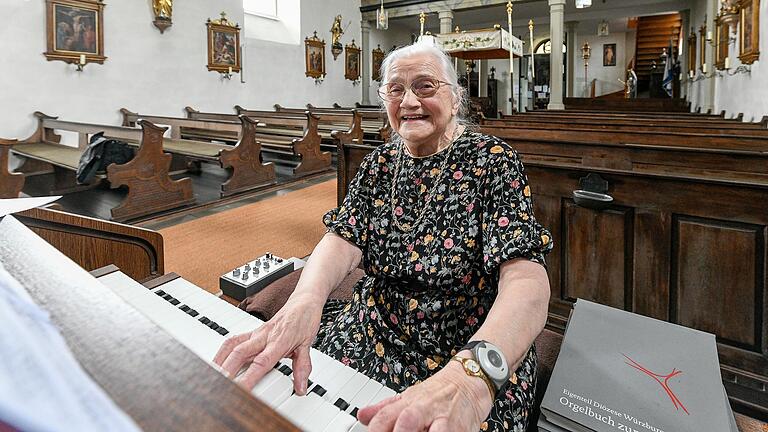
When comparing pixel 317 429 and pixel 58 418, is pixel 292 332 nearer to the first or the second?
pixel 317 429

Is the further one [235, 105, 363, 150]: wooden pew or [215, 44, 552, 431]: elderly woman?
[235, 105, 363, 150]: wooden pew

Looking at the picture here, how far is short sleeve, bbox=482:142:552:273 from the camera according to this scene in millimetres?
1222

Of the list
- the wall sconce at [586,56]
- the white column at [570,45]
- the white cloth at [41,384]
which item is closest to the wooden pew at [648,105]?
the white column at [570,45]

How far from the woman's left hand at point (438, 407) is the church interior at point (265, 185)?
53 mm

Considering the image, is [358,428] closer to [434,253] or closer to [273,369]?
[273,369]

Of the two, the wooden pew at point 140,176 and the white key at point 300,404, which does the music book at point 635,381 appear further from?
the wooden pew at point 140,176

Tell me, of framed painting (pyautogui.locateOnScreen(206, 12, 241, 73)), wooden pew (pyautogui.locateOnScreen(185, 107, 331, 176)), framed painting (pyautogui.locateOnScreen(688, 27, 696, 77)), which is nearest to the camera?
wooden pew (pyautogui.locateOnScreen(185, 107, 331, 176))

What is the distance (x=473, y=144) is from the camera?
4.70 feet

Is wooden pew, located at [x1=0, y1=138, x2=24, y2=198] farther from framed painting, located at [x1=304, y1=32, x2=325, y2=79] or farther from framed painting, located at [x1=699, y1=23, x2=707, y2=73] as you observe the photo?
framed painting, located at [x1=699, y1=23, x2=707, y2=73]

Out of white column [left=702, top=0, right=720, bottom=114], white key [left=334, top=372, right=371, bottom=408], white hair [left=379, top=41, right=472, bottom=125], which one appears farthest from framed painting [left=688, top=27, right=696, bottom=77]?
white key [left=334, top=372, right=371, bottom=408]

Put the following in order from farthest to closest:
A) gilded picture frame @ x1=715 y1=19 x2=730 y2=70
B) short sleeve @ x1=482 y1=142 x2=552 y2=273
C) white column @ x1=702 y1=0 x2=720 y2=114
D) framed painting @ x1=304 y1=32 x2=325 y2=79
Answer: framed painting @ x1=304 y1=32 x2=325 y2=79 → white column @ x1=702 y1=0 x2=720 y2=114 → gilded picture frame @ x1=715 y1=19 x2=730 y2=70 → short sleeve @ x1=482 y1=142 x2=552 y2=273

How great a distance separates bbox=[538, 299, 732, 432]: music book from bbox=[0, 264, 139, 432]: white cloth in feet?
3.18

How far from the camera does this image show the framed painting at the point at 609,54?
17781 millimetres

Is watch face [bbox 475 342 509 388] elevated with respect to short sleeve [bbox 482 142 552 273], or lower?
lower
